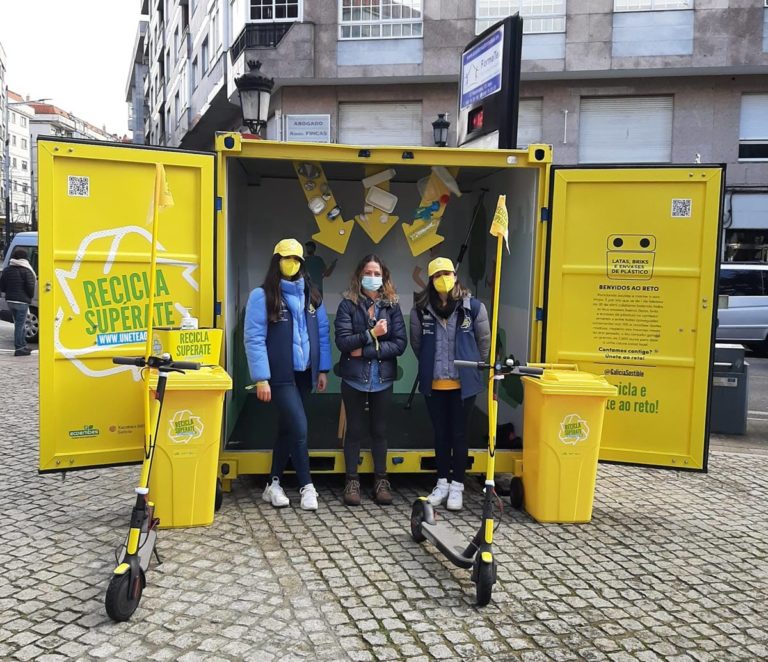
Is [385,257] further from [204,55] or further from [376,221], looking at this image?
[204,55]

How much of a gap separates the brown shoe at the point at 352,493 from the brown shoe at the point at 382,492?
0.14m

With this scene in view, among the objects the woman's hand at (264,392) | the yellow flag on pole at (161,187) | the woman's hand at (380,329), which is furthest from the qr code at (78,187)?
the woman's hand at (380,329)

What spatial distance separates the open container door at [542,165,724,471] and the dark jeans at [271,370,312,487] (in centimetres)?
184

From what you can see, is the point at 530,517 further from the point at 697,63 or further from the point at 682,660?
the point at 697,63

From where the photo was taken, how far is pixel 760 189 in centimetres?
1891

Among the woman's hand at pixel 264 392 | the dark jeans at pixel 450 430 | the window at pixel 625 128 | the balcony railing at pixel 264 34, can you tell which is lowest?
the dark jeans at pixel 450 430

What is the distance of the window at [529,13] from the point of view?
60.7 ft

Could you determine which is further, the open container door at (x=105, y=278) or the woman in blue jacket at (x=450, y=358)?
the woman in blue jacket at (x=450, y=358)

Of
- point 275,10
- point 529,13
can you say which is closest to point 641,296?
point 529,13

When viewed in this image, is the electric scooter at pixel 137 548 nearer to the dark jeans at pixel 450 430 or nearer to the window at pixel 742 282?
the dark jeans at pixel 450 430

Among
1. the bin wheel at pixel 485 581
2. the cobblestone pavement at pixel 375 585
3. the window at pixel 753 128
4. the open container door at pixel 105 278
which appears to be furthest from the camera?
the window at pixel 753 128

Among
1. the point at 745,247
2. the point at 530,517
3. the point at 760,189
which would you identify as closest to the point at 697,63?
the point at 760,189

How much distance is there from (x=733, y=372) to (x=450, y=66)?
1341 cm

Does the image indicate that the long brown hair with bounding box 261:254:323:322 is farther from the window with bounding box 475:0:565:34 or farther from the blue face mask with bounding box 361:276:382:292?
the window with bounding box 475:0:565:34
